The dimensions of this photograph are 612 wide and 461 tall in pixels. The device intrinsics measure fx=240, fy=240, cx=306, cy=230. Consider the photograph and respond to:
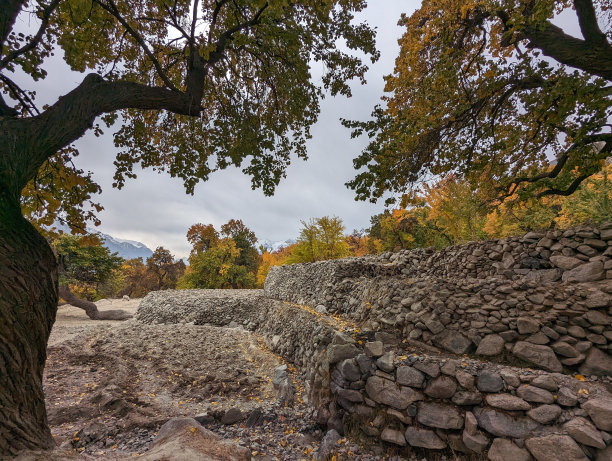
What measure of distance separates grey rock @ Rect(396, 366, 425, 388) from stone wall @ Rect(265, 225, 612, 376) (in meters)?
1.11

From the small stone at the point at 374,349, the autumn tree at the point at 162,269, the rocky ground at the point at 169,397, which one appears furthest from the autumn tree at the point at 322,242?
the autumn tree at the point at 162,269

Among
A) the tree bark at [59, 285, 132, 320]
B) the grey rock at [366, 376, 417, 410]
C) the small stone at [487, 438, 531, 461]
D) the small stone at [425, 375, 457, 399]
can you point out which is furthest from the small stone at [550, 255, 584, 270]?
the tree bark at [59, 285, 132, 320]

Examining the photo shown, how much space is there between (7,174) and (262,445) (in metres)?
4.60

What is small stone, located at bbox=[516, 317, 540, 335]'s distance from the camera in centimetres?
399

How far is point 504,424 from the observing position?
9.84 ft

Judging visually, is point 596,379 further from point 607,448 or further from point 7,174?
point 7,174

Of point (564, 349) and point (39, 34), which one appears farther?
point (564, 349)

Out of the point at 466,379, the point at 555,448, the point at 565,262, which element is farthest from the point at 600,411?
the point at 565,262

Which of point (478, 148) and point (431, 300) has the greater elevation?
point (478, 148)

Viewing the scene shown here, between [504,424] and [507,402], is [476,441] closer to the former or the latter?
[504,424]

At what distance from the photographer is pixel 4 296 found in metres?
1.68

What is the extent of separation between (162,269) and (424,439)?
35.3m

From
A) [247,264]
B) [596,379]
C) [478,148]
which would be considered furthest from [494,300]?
[247,264]

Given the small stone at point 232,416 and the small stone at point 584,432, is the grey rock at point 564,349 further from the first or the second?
the small stone at point 232,416
